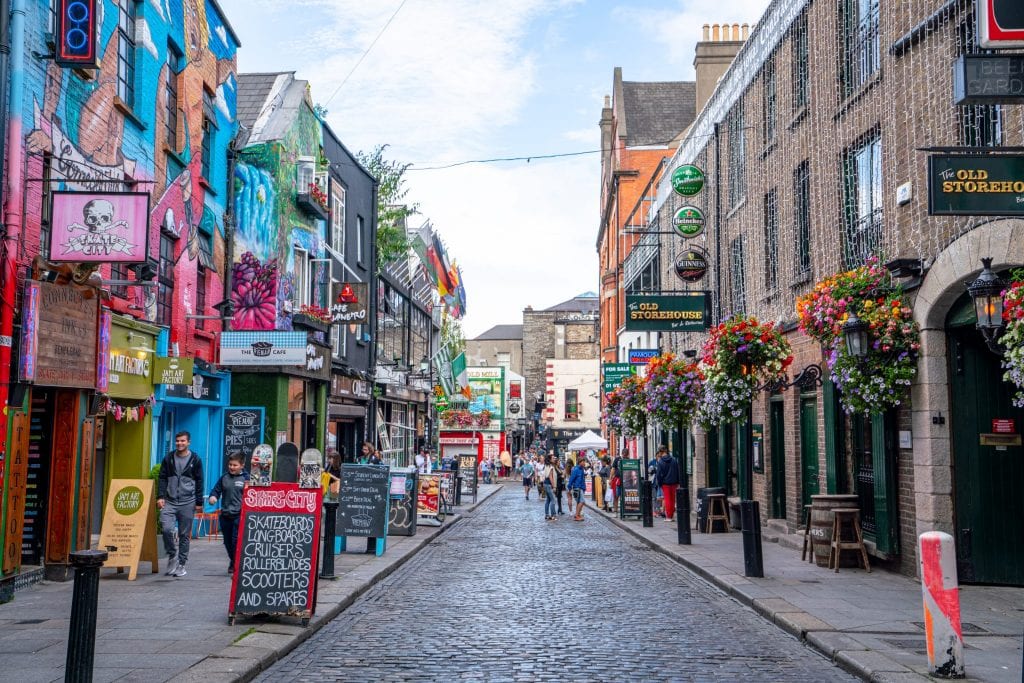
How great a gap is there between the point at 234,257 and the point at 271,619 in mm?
11947

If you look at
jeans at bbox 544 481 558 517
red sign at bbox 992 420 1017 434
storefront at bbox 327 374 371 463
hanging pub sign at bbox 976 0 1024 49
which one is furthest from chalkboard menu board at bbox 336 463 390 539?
hanging pub sign at bbox 976 0 1024 49

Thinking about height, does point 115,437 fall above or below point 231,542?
above

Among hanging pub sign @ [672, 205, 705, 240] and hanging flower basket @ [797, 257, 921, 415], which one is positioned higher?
hanging pub sign @ [672, 205, 705, 240]

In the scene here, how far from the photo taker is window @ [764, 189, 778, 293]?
65.4ft

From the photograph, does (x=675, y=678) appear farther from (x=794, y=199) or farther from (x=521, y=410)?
(x=521, y=410)

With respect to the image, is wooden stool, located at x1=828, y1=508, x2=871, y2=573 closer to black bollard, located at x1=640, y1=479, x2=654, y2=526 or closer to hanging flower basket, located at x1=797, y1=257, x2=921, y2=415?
hanging flower basket, located at x1=797, y1=257, x2=921, y2=415

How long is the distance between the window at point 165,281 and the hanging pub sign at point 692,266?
1157 cm

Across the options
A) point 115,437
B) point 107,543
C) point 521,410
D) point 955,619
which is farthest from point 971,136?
point 521,410

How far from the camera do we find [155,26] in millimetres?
16094

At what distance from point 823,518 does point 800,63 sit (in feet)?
28.7

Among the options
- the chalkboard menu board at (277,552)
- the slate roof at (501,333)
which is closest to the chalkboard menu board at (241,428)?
the chalkboard menu board at (277,552)

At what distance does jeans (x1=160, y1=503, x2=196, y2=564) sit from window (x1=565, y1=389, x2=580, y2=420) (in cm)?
7233

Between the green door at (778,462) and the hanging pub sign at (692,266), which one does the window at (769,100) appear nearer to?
the hanging pub sign at (692,266)

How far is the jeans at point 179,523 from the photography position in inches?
504
